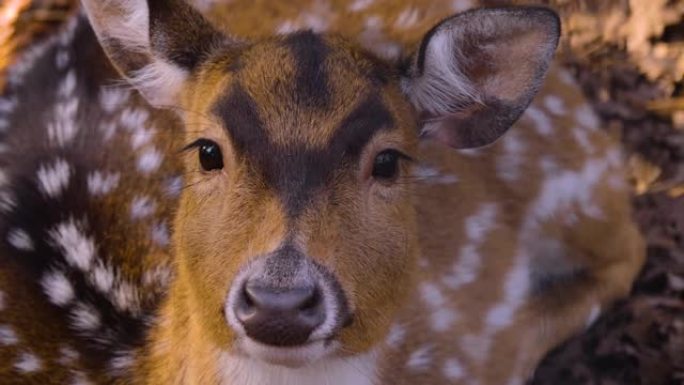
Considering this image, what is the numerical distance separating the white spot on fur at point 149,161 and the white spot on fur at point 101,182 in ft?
0.20

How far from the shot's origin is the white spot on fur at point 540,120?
2998mm

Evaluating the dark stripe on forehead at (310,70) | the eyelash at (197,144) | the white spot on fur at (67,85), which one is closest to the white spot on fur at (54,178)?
the white spot on fur at (67,85)

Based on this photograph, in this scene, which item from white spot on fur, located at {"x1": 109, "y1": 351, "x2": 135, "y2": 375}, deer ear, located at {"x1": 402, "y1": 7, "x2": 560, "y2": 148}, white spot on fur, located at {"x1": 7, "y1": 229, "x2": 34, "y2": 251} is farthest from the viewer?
white spot on fur, located at {"x1": 7, "y1": 229, "x2": 34, "y2": 251}

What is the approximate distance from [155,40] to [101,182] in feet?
1.70

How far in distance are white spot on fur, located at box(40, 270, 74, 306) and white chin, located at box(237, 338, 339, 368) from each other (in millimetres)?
676

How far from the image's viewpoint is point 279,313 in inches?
66.6

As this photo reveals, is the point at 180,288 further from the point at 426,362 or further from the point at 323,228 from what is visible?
the point at 426,362

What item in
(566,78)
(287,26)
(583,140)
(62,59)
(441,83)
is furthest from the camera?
(566,78)

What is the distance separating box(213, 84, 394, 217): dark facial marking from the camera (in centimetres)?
182

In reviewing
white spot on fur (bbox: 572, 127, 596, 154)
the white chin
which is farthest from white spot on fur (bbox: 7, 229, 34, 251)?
white spot on fur (bbox: 572, 127, 596, 154)

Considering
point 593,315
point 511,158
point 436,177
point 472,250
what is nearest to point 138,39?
point 436,177

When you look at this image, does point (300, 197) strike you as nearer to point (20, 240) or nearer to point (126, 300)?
point (126, 300)

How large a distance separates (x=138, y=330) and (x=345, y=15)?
100 cm

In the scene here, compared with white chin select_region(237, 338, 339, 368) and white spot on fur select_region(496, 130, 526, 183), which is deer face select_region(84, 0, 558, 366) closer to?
white chin select_region(237, 338, 339, 368)
